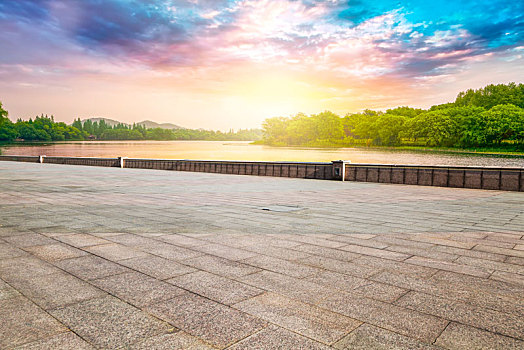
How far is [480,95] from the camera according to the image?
332ft

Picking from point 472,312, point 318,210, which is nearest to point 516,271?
point 472,312

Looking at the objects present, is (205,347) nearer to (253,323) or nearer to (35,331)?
(253,323)

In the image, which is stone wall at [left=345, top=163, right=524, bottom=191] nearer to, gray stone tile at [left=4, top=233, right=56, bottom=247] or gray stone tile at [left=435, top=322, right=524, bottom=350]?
gray stone tile at [left=435, top=322, right=524, bottom=350]

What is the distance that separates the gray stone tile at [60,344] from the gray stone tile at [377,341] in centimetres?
168

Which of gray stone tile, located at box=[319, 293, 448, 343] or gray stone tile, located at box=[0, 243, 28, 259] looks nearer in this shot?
gray stone tile, located at box=[319, 293, 448, 343]

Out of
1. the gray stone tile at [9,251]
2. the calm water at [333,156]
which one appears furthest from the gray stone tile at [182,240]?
the calm water at [333,156]

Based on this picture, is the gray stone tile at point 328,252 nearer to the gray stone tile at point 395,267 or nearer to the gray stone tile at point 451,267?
the gray stone tile at point 395,267

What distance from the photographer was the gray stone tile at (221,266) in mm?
3795

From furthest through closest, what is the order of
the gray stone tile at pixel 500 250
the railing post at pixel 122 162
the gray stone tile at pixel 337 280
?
1. the railing post at pixel 122 162
2. the gray stone tile at pixel 500 250
3. the gray stone tile at pixel 337 280

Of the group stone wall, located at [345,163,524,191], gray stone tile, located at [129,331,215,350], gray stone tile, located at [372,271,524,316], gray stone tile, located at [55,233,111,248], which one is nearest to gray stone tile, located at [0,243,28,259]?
gray stone tile, located at [55,233,111,248]

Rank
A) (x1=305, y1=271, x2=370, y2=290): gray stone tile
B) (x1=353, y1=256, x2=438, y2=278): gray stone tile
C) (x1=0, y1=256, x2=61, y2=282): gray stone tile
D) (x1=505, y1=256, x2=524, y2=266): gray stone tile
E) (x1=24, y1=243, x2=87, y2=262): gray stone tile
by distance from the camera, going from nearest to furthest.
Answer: (x1=305, y1=271, x2=370, y2=290): gray stone tile < (x1=0, y1=256, x2=61, y2=282): gray stone tile < (x1=353, y1=256, x2=438, y2=278): gray stone tile < (x1=505, y1=256, x2=524, y2=266): gray stone tile < (x1=24, y1=243, x2=87, y2=262): gray stone tile

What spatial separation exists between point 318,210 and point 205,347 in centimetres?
564

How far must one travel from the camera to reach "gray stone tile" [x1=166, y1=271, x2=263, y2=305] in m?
3.16

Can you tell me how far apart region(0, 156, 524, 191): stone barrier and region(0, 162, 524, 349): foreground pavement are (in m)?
5.38
